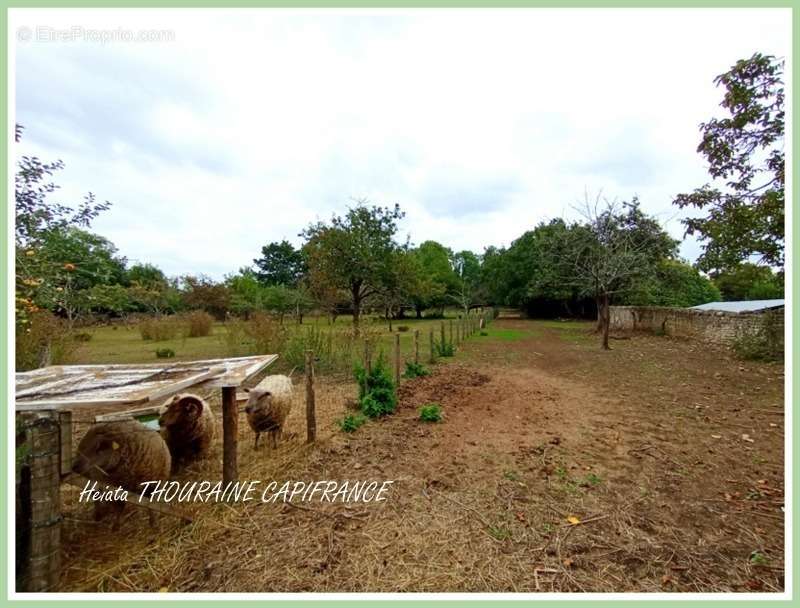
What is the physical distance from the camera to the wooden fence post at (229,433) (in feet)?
9.28

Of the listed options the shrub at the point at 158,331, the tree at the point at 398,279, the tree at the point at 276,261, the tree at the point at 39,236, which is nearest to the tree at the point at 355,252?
the tree at the point at 398,279

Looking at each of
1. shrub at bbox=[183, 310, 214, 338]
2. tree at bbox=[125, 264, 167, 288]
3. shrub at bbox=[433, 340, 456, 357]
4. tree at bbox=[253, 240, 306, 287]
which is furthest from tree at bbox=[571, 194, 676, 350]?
tree at bbox=[253, 240, 306, 287]

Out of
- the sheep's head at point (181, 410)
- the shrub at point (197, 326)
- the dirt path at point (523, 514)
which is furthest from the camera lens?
the shrub at point (197, 326)

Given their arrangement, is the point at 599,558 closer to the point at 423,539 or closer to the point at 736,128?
the point at 423,539

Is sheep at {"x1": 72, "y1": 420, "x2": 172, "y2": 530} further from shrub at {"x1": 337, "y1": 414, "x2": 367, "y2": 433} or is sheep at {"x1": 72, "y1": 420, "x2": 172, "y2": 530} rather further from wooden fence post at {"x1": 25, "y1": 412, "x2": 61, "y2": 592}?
shrub at {"x1": 337, "y1": 414, "x2": 367, "y2": 433}

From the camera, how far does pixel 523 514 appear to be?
2.63 metres

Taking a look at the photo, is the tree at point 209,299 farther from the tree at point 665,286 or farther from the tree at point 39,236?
the tree at point 665,286

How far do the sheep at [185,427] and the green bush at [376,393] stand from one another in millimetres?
2158

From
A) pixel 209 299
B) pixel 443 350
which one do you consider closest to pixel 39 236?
pixel 443 350

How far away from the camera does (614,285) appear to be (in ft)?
63.3

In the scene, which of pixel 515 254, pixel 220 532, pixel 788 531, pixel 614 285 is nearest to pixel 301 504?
pixel 220 532

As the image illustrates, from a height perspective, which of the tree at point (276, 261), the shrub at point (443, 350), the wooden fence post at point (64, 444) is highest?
the tree at point (276, 261)

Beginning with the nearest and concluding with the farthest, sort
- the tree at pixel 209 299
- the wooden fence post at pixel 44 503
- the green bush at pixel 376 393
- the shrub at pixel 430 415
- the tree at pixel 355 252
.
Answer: the wooden fence post at pixel 44 503, the shrub at pixel 430 415, the green bush at pixel 376 393, the tree at pixel 355 252, the tree at pixel 209 299

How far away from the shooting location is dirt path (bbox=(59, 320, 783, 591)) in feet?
6.70
